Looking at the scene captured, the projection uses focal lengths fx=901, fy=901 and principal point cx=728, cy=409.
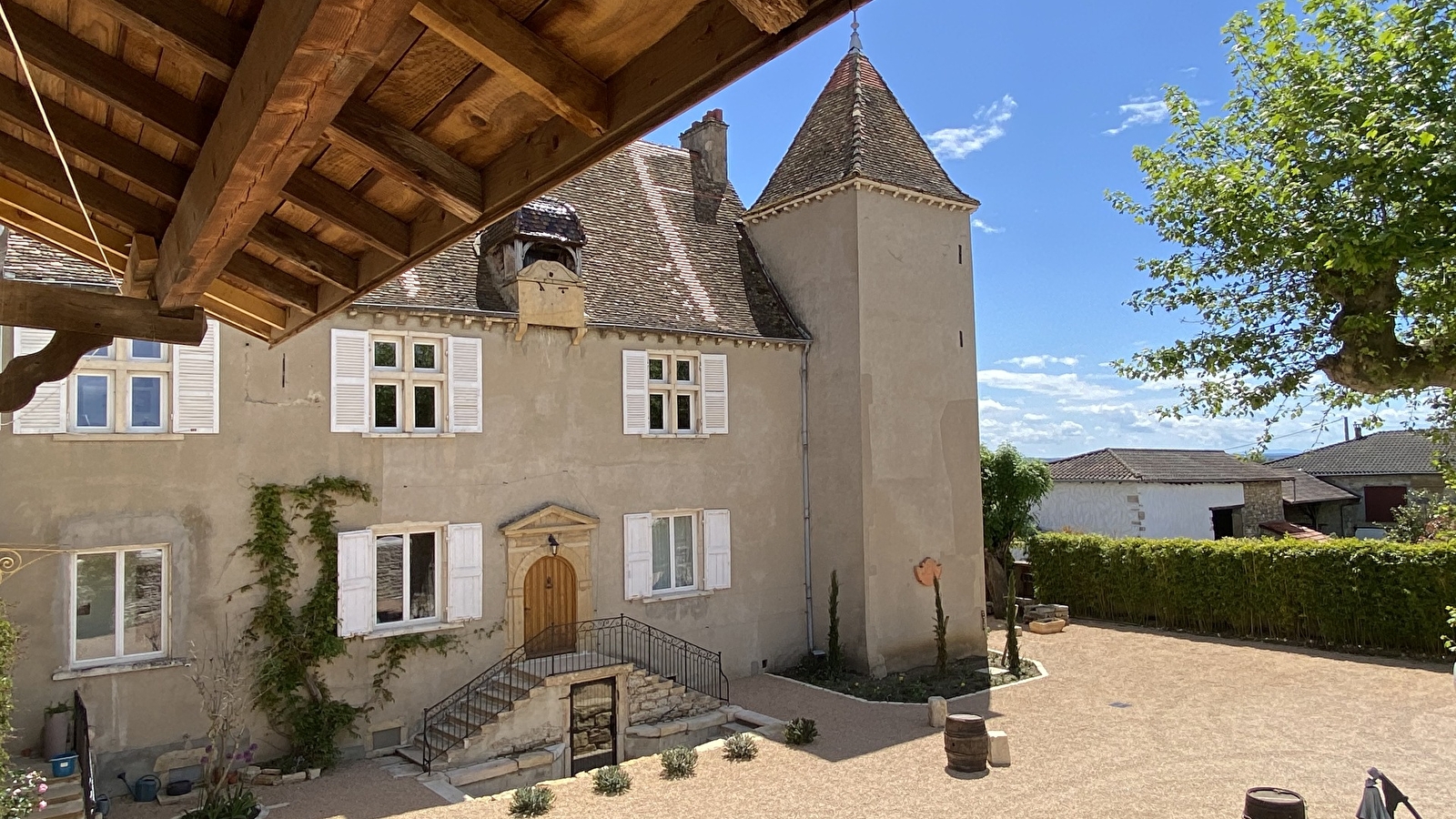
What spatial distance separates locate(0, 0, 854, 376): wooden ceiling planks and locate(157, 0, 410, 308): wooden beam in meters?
0.02

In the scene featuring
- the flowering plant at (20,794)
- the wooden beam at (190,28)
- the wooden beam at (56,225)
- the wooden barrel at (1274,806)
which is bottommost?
the wooden barrel at (1274,806)

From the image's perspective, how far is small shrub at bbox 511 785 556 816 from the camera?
33.0 ft

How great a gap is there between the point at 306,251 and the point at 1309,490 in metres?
39.3

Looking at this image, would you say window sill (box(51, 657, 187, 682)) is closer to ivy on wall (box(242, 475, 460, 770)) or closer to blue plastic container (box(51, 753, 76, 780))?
ivy on wall (box(242, 475, 460, 770))

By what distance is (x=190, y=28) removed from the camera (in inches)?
99.7

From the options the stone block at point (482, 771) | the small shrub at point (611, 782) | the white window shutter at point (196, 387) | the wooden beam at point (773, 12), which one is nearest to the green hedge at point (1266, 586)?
the small shrub at point (611, 782)

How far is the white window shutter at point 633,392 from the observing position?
1500 cm

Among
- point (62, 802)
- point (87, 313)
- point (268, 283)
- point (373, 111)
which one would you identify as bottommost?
point (62, 802)

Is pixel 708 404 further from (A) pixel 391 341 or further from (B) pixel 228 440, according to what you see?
(B) pixel 228 440

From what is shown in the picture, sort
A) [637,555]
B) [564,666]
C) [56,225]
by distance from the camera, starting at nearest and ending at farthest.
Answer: [56,225], [564,666], [637,555]

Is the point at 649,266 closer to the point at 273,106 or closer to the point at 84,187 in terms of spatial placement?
the point at 84,187

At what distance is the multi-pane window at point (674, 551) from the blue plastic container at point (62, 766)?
8121 mm

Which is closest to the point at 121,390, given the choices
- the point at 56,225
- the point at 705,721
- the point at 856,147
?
the point at 56,225

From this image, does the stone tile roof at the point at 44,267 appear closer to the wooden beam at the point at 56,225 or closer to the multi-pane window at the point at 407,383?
the multi-pane window at the point at 407,383
